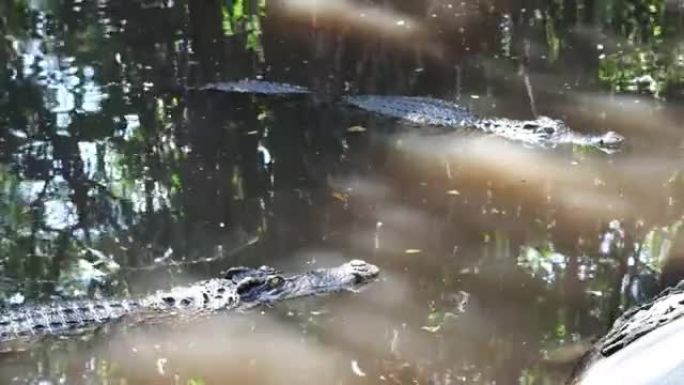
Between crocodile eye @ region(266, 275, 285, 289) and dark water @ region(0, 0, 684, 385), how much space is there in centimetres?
9

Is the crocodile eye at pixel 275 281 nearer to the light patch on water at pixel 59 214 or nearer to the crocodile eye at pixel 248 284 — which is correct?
the crocodile eye at pixel 248 284

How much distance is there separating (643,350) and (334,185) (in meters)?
2.49

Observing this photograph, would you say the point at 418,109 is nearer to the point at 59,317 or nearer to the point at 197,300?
the point at 197,300

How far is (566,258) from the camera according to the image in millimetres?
4727

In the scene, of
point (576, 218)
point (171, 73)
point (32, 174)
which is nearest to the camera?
point (576, 218)

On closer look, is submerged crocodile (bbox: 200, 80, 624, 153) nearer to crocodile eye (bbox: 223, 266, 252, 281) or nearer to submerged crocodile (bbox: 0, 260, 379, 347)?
submerged crocodile (bbox: 0, 260, 379, 347)

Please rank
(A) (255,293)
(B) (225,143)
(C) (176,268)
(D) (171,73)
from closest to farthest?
(A) (255,293) → (C) (176,268) → (B) (225,143) → (D) (171,73)

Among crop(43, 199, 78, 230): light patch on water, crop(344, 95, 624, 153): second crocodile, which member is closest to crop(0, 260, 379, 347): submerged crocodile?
crop(43, 199, 78, 230): light patch on water

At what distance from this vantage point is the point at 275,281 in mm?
4477

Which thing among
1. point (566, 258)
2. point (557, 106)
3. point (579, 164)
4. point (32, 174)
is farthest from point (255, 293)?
point (557, 106)

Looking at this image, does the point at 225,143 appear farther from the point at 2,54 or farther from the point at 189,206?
the point at 2,54

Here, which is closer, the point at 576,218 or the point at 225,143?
the point at 576,218

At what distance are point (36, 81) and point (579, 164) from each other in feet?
12.2

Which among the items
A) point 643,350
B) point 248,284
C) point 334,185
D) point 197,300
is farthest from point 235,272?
point 643,350
